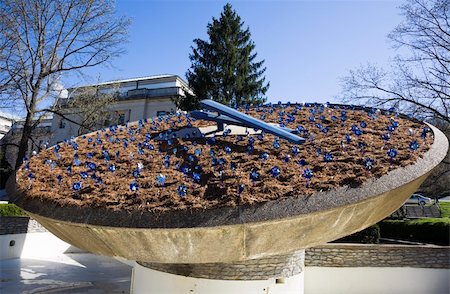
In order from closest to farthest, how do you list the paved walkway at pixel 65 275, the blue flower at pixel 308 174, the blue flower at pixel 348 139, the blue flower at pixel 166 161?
1. the blue flower at pixel 308 174
2. the blue flower at pixel 166 161
3. the blue flower at pixel 348 139
4. the paved walkway at pixel 65 275

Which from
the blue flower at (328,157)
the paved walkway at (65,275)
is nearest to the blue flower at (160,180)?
the blue flower at (328,157)

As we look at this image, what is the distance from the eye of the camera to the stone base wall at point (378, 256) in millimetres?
7383

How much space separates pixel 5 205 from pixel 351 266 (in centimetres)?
1133

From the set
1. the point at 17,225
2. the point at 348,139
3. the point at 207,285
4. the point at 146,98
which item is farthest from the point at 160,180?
the point at 146,98

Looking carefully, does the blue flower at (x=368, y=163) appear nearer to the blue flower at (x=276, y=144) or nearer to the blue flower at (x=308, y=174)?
the blue flower at (x=308, y=174)

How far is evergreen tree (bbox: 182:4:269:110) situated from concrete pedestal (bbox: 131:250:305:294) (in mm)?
17623

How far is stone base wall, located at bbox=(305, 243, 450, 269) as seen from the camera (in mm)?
7383

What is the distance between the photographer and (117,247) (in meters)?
3.75

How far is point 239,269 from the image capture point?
14.5ft

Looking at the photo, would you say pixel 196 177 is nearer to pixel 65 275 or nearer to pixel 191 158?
pixel 191 158

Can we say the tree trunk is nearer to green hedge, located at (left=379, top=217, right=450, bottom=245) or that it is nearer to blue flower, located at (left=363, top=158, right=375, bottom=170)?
green hedge, located at (left=379, top=217, right=450, bottom=245)

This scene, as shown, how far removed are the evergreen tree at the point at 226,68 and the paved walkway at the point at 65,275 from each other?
12.4 metres

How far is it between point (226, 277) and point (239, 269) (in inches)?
6.8

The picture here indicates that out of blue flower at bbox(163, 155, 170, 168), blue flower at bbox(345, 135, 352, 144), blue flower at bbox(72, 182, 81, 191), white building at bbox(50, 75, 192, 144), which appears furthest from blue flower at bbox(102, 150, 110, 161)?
white building at bbox(50, 75, 192, 144)
